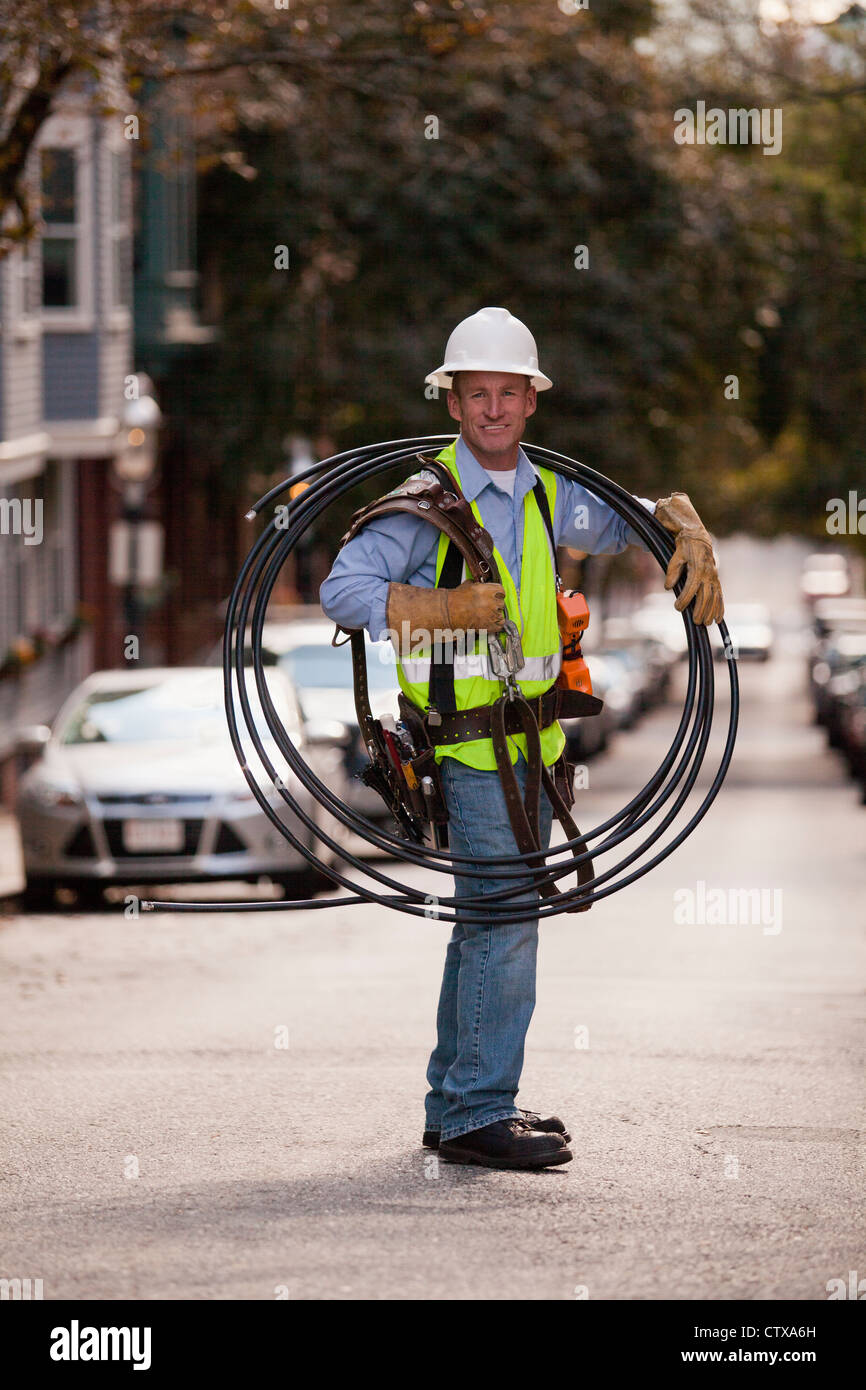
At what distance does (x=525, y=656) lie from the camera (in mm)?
5832

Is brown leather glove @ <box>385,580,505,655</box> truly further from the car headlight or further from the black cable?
the car headlight

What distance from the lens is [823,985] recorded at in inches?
388

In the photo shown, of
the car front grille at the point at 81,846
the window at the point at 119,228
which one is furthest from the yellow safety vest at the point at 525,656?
the window at the point at 119,228

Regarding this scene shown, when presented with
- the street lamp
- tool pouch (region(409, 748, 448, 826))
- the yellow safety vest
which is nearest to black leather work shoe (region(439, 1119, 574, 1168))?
tool pouch (region(409, 748, 448, 826))

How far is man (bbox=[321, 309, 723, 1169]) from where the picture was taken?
572 cm

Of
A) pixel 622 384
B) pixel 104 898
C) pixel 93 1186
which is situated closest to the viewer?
pixel 93 1186

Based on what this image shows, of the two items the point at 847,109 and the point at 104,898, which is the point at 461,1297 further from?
the point at 847,109

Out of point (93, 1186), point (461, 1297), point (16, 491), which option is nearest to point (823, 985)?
point (93, 1186)

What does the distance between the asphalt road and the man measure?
0.17 meters

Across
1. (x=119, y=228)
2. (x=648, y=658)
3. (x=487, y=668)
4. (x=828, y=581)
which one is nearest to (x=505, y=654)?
(x=487, y=668)

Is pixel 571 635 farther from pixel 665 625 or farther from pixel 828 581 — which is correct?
pixel 828 581

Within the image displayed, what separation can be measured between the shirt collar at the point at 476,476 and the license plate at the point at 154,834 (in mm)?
7445

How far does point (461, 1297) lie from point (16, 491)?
20.9 m

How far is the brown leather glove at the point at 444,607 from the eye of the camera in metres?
5.53
